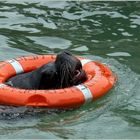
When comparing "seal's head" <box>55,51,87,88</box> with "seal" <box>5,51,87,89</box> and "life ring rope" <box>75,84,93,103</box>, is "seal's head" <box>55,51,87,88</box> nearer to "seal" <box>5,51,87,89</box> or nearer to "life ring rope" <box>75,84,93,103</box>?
"seal" <box>5,51,87,89</box>

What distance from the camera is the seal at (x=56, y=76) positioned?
657 centimetres

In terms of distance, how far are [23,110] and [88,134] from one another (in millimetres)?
905

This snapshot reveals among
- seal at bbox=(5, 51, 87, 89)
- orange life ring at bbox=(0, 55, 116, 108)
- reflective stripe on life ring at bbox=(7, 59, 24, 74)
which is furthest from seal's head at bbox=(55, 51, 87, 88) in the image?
reflective stripe on life ring at bbox=(7, 59, 24, 74)

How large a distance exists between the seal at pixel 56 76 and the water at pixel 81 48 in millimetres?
382

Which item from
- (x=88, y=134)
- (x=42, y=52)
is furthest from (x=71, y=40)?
(x=88, y=134)

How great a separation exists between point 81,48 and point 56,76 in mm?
2830

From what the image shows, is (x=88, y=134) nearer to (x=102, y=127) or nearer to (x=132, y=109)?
(x=102, y=127)

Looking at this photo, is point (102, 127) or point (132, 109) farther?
point (132, 109)

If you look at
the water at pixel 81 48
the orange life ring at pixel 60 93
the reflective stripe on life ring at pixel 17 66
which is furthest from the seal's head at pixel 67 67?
the reflective stripe on life ring at pixel 17 66

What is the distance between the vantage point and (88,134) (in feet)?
20.6

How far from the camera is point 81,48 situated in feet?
31.0

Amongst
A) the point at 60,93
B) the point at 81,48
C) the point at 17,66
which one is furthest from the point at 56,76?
the point at 81,48

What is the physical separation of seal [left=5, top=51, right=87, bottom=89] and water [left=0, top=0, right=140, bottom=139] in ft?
1.25

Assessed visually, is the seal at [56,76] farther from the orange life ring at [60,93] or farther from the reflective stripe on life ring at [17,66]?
the reflective stripe on life ring at [17,66]
